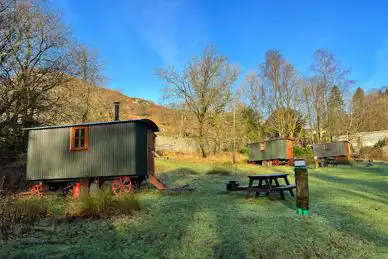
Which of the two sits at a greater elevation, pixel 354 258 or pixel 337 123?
pixel 337 123

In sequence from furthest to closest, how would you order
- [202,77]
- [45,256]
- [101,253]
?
1. [202,77]
2. [101,253]
3. [45,256]

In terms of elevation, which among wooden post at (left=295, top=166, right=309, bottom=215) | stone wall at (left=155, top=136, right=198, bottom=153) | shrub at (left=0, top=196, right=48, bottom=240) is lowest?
shrub at (left=0, top=196, right=48, bottom=240)

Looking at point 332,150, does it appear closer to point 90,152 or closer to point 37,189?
point 90,152

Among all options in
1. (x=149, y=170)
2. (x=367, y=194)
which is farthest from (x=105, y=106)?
(x=367, y=194)

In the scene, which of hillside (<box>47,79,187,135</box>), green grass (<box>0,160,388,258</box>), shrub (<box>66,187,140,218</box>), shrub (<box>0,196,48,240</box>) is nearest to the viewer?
green grass (<box>0,160,388,258</box>)

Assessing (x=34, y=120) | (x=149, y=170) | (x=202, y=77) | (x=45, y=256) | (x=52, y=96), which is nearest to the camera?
(x=45, y=256)

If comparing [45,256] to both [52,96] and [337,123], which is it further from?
[337,123]

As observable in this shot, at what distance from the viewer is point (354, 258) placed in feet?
13.7

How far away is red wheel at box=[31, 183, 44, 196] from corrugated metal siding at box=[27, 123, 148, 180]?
1.07 ft

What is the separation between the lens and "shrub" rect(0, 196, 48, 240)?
5350mm

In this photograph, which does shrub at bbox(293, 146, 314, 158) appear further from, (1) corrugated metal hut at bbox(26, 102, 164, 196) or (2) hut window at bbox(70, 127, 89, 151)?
(2) hut window at bbox(70, 127, 89, 151)

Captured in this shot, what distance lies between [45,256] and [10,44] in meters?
11.9

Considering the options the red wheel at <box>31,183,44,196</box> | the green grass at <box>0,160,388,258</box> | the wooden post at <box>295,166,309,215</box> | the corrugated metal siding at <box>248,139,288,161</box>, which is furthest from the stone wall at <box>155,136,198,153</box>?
the wooden post at <box>295,166,309,215</box>

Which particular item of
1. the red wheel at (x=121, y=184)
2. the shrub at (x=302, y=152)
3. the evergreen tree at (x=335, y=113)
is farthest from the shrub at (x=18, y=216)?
the evergreen tree at (x=335, y=113)
